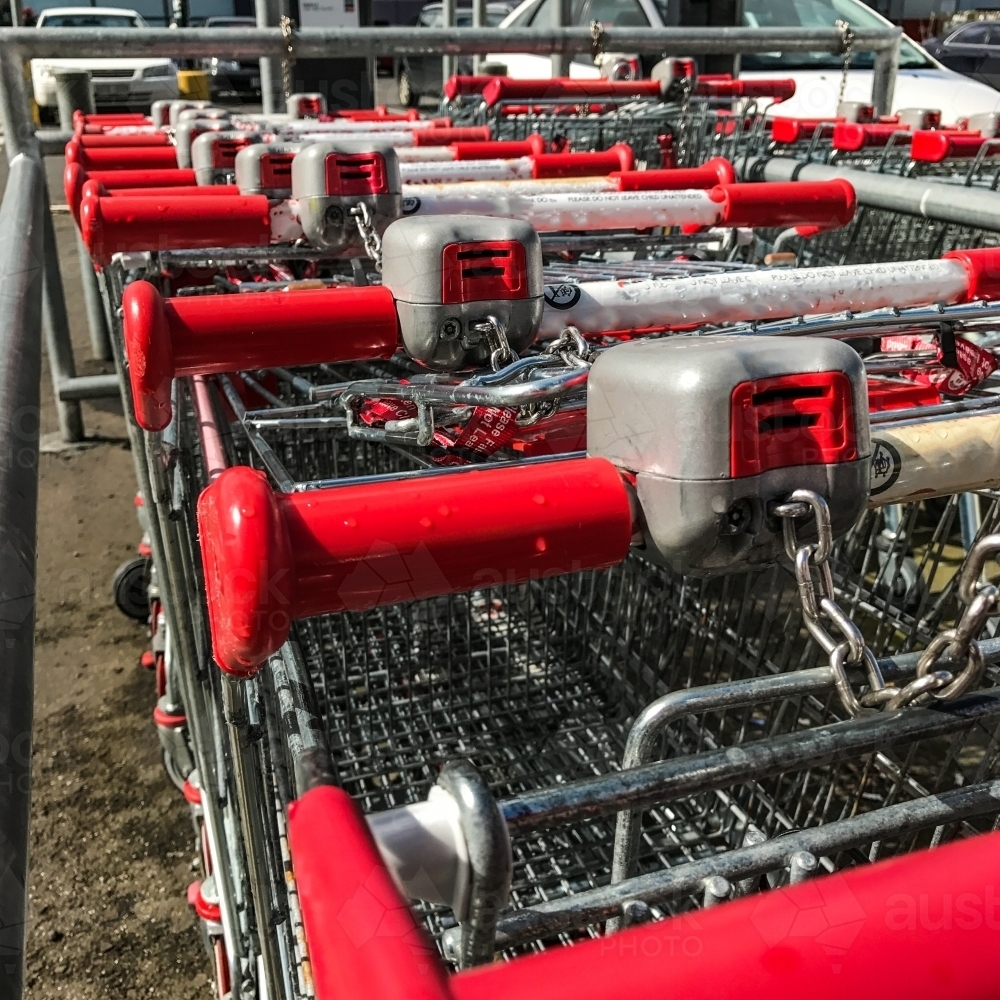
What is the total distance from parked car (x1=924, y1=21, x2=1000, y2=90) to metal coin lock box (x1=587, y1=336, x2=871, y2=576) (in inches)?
392

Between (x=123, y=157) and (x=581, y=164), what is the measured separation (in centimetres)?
105

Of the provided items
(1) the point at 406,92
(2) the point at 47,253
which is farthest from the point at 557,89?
(1) the point at 406,92

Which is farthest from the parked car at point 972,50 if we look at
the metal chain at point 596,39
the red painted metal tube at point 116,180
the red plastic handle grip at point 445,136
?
the red painted metal tube at point 116,180

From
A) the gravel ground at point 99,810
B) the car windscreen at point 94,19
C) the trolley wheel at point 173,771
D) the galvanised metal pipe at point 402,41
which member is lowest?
the gravel ground at point 99,810

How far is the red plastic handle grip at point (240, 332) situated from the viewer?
105cm

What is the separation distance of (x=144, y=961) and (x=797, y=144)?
293 cm

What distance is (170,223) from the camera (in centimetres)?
154

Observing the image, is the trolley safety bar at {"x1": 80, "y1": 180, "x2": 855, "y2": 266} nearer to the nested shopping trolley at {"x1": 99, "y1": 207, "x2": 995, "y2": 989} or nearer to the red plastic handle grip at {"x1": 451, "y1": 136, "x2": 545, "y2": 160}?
the nested shopping trolley at {"x1": 99, "y1": 207, "x2": 995, "y2": 989}

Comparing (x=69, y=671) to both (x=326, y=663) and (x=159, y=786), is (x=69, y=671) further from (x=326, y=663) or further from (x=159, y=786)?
(x=326, y=663)

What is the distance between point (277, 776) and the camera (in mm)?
963

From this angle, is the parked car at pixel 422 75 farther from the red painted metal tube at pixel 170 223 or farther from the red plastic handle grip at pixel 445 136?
the red painted metal tube at pixel 170 223

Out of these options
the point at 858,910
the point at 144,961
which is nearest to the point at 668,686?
the point at 144,961

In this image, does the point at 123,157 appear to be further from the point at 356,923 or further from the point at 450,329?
the point at 356,923

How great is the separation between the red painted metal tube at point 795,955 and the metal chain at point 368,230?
1.21 m
